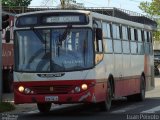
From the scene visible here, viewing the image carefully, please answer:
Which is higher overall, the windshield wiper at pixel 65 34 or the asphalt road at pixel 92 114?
the windshield wiper at pixel 65 34

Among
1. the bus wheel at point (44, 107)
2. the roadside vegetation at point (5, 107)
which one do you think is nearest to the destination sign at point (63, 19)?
the bus wheel at point (44, 107)

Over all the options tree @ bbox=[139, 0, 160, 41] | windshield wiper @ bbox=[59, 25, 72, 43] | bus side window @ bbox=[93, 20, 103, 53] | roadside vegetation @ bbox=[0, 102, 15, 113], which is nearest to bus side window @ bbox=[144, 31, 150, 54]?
roadside vegetation @ bbox=[0, 102, 15, 113]

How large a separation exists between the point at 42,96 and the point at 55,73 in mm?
728

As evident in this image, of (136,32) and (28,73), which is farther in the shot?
(136,32)

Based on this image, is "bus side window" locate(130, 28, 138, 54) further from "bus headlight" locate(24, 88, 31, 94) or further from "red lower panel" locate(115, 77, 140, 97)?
"bus headlight" locate(24, 88, 31, 94)

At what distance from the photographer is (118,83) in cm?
2084

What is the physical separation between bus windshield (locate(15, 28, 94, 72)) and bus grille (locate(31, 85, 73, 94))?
0.47 meters

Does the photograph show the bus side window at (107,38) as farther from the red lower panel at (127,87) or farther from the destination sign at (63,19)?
the destination sign at (63,19)

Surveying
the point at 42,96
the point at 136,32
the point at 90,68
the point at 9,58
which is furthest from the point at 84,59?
the point at 9,58

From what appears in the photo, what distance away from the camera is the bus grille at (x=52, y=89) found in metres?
17.5

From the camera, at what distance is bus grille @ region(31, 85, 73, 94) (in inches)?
691

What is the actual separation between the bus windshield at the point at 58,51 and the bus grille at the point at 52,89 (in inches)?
18.4

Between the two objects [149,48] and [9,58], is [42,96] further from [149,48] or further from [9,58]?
[9,58]

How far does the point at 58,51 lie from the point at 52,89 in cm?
106
